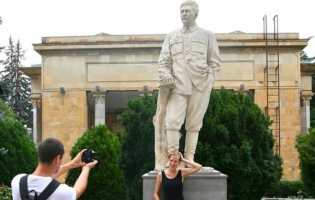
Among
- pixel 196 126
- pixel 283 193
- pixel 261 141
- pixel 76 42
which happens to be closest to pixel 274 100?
pixel 283 193

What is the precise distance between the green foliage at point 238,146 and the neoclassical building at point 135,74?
45.7ft

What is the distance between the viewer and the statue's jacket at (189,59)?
10.7 metres

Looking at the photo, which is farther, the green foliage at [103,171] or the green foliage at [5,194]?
the green foliage at [103,171]

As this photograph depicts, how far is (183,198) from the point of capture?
9648mm

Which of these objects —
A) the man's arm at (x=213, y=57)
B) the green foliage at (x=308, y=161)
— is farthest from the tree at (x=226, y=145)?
the man's arm at (x=213, y=57)

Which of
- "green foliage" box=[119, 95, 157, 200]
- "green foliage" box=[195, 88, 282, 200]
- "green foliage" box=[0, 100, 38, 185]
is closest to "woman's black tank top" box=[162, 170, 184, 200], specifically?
"green foliage" box=[195, 88, 282, 200]

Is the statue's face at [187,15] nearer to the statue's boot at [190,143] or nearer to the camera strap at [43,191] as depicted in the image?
the statue's boot at [190,143]

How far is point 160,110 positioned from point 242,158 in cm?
1127

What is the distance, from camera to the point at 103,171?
26.7 metres

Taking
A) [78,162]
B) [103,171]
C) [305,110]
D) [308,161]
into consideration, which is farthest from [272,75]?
[78,162]

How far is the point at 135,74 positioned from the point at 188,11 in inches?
1126

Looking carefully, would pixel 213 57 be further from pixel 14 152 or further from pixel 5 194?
pixel 14 152

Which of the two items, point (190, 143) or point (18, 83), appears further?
point (18, 83)

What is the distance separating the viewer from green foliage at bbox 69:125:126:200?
26.3 metres
